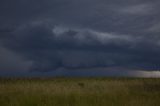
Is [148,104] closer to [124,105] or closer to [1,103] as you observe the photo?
[124,105]

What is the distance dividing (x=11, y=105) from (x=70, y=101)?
3230 millimetres

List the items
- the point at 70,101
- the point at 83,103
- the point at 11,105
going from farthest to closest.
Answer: the point at 70,101
the point at 83,103
the point at 11,105

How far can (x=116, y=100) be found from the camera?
14.7 meters

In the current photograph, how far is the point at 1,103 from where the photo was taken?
13.9 meters

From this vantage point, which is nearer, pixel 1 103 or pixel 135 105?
pixel 135 105

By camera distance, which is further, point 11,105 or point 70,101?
point 70,101

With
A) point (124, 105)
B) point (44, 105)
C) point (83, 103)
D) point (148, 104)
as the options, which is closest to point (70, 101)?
point (83, 103)

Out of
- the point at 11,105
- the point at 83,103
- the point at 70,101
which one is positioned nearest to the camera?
the point at 11,105

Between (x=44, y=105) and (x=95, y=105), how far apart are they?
7.85 feet

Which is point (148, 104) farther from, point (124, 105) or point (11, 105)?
point (11, 105)

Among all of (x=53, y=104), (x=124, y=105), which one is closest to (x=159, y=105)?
(x=124, y=105)

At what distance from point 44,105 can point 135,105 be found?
13.8 ft

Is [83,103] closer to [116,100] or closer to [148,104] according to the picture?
[116,100]

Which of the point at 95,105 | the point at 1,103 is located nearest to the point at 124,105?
the point at 95,105
